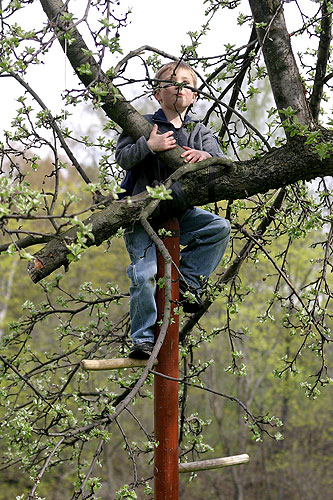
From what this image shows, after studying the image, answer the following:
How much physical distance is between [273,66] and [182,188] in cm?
74

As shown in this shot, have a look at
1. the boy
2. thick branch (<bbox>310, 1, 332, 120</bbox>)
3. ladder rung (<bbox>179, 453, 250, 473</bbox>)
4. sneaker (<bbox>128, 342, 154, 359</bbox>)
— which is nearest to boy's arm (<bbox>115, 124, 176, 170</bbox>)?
the boy

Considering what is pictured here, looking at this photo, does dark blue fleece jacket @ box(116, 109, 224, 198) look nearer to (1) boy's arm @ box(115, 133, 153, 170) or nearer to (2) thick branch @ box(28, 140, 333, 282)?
(1) boy's arm @ box(115, 133, 153, 170)

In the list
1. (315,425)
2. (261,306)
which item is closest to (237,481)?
(315,425)

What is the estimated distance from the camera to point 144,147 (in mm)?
3027

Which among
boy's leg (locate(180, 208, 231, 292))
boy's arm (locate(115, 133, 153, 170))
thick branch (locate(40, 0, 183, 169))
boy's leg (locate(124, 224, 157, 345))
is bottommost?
boy's leg (locate(124, 224, 157, 345))

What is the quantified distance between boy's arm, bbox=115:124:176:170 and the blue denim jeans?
310 millimetres

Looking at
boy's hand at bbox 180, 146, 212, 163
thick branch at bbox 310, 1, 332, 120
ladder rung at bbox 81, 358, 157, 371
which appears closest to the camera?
ladder rung at bbox 81, 358, 157, 371

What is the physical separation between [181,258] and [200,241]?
0.49 ft

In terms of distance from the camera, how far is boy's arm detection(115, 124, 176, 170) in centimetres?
303

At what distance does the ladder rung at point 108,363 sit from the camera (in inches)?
111

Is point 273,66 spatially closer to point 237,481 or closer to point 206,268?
point 206,268

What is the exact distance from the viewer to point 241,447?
49.1ft

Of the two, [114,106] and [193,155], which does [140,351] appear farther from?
[114,106]

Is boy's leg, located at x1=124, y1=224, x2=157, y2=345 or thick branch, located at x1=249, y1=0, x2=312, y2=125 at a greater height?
thick branch, located at x1=249, y1=0, x2=312, y2=125
